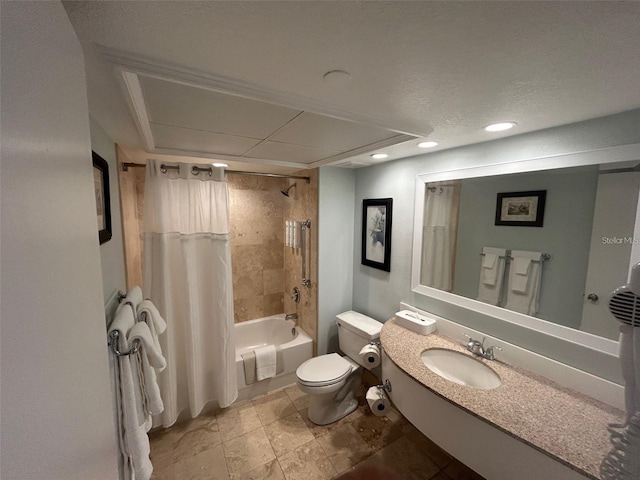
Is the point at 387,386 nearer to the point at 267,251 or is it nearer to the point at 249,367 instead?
the point at 249,367

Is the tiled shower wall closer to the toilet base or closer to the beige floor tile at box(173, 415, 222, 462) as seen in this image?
the toilet base

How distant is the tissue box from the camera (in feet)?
5.91

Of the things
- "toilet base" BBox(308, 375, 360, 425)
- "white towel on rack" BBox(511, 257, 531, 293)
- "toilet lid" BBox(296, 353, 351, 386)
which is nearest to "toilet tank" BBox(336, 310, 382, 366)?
"toilet lid" BBox(296, 353, 351, 386)

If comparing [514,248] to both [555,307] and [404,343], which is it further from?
[404,343]

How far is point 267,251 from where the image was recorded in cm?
306

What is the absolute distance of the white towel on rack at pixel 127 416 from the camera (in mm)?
1010

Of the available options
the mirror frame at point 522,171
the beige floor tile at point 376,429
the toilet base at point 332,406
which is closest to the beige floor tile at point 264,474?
the toilet base at point 332,406

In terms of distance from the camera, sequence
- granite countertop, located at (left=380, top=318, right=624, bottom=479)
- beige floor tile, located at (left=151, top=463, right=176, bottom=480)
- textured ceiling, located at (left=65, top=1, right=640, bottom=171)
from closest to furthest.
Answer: textured ceiling, located at (left=65, top=1, right=640, bottom=171), granite countertop, located at (left=380, top=318, right=624, bottom=479), beige floor tile, located at (left=151, top=463, right=176, bottom=480)

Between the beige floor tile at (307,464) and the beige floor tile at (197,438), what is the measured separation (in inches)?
22.6

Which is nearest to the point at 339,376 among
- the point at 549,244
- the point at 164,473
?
the point at 164,473

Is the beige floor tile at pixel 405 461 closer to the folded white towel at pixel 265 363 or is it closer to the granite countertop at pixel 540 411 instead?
the granite countertop at pixel 540 411

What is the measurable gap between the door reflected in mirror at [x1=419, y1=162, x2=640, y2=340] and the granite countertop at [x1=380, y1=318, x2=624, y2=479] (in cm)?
34

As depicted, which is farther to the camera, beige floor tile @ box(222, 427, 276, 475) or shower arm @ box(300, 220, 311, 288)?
shower arm @ box(300, 220, 311, 288)

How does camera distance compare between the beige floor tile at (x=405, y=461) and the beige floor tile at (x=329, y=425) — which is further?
the beige floor tile at (x=329, y=425)
